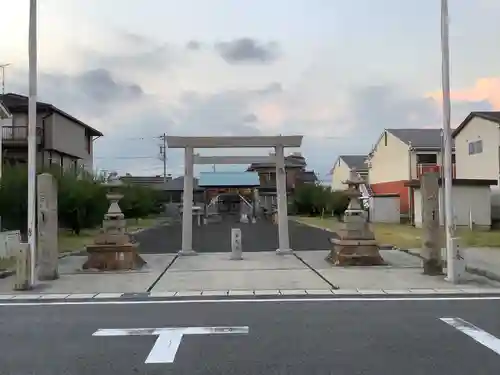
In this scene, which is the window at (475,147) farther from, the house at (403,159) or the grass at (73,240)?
the grass at (73,240)

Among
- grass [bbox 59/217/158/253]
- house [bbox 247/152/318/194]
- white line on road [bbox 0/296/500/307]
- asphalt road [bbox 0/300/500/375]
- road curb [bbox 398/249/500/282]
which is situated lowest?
white line on road [bbox 0/296/500/307]

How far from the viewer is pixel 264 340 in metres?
7.35

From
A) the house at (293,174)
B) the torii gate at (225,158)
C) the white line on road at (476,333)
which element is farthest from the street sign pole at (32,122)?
the house at (293,174)

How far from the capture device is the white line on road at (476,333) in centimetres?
697

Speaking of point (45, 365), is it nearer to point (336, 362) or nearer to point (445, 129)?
point (336, 362)

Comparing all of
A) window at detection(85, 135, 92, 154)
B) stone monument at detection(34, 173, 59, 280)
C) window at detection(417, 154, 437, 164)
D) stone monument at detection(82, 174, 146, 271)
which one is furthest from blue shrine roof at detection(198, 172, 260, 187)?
stone monument at detection(34, 173, 59, 280)

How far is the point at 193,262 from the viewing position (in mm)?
16953

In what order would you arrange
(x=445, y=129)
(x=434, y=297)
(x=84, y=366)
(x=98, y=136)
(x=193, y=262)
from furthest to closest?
1. (x=98, y=136)
2. (x=193, y=262)
3. (x=445, y=129)
4. (x=434, y=297)
5. (x=84, y=366)

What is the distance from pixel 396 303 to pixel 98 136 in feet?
140

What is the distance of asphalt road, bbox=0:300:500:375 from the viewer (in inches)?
242

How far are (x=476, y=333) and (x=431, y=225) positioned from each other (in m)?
6.18

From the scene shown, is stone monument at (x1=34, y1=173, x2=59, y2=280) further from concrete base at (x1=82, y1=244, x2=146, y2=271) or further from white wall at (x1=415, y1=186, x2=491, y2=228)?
white wall at (x1=415, y1=186, x2=491, y2=228)

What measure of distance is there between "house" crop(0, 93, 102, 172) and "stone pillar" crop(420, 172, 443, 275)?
87.6 ft

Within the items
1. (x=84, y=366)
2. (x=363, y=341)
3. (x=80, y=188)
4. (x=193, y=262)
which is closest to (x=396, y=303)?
(x=363, y=341)
